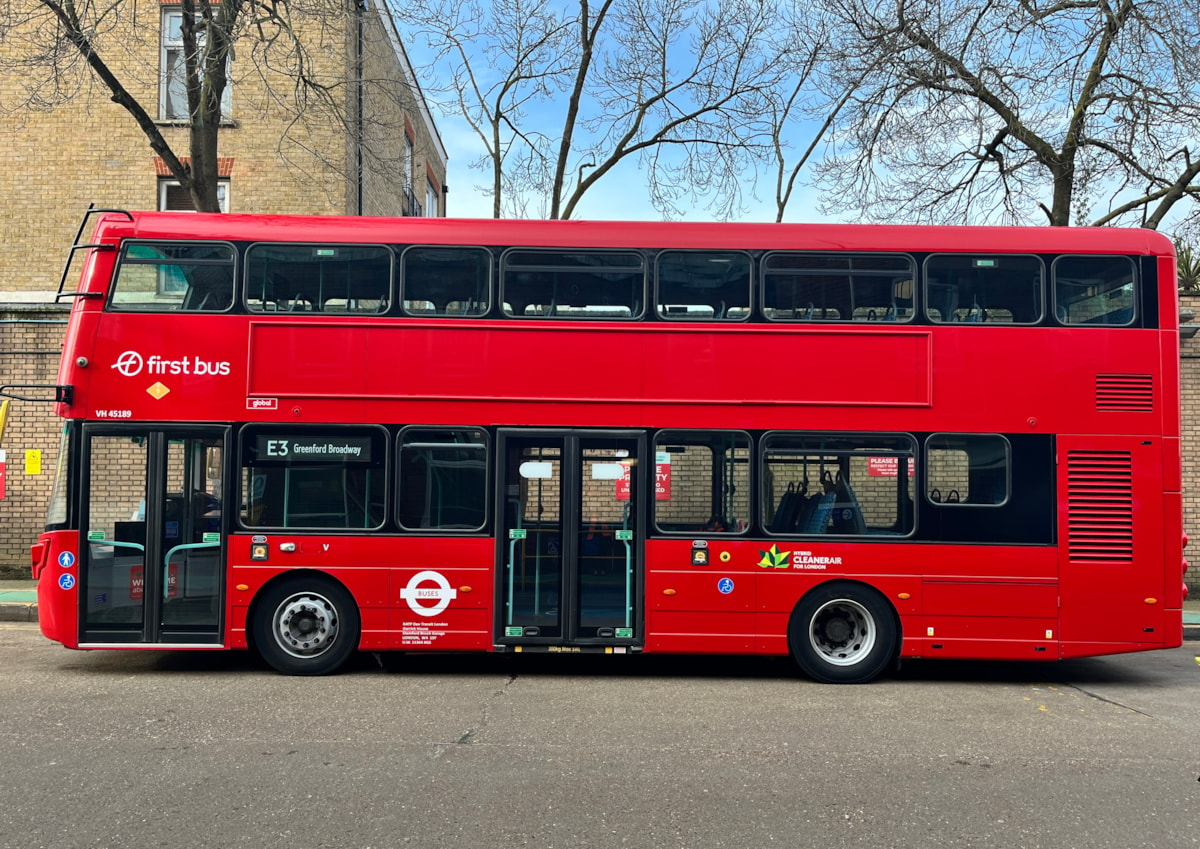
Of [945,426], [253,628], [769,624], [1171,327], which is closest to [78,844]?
[253,628]

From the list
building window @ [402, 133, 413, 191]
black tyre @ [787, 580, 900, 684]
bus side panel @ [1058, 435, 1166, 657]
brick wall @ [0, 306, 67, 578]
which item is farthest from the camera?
building window @ [402, 133, 413, 191]

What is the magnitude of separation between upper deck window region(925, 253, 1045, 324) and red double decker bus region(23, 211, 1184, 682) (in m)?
0.02

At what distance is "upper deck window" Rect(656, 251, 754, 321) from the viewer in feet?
28.0

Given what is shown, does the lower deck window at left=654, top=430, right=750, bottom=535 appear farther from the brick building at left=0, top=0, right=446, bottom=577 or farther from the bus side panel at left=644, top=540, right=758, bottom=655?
the brick building at left=0, top=0, right=446, bottom=577

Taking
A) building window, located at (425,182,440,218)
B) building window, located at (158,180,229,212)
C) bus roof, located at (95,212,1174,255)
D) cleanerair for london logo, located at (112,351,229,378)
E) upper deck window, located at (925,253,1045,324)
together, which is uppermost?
building window, located at (425,182,440,218)

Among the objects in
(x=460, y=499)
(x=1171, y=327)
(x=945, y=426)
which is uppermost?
(x=1171, y=327)

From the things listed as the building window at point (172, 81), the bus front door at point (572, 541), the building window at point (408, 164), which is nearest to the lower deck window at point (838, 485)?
the bus front door at point (572, 541)

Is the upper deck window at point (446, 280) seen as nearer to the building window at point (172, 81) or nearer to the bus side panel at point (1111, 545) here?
the bus side panel at point (1111, 545)

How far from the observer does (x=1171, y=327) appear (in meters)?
8.39

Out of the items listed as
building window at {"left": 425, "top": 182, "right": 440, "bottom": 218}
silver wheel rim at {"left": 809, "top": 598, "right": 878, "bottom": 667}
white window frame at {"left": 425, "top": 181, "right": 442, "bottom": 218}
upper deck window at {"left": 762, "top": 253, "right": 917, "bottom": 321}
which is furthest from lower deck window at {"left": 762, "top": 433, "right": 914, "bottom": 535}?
building window at {"left": 425, "top": 182, "right": 440, "bottom": 218}

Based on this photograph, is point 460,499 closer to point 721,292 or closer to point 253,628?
point 253,628

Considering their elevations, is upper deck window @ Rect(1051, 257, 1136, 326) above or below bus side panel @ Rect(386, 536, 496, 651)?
above

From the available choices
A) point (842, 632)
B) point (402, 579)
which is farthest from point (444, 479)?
point (842, 632)

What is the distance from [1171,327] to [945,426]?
84.1 inches
